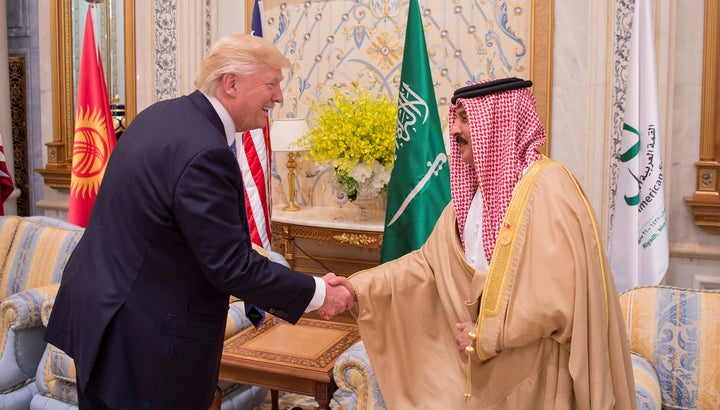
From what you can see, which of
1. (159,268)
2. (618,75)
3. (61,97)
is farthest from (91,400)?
(61,97)

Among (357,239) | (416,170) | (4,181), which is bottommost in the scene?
(357,239)

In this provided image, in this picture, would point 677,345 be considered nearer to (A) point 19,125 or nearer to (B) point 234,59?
(B) point 234,59

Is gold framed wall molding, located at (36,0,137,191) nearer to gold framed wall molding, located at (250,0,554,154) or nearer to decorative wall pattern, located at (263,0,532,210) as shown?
decorative wall pattern, located at (263,0,532,210)

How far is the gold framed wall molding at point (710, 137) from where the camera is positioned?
13.4 ft

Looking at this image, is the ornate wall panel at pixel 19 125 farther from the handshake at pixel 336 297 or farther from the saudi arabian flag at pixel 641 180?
the saudi arabian flag at pixel 641 180

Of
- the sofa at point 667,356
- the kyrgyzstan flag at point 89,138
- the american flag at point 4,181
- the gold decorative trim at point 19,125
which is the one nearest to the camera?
the sofa at point 667,356

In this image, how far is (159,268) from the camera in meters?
2.17

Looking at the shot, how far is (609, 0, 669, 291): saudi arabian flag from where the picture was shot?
383 centimetres

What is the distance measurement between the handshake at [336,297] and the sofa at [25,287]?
6.27 feet

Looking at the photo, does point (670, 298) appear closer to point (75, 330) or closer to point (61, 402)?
point (75, 330)

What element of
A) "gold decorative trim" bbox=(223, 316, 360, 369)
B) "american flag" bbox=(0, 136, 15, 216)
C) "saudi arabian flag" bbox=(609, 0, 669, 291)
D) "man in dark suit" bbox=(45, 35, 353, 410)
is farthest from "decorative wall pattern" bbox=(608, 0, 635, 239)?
"american flag" bbox=(0, 136, 15, 216)

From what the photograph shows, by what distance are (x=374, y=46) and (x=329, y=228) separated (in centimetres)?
132

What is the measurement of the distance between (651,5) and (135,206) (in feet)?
10.2

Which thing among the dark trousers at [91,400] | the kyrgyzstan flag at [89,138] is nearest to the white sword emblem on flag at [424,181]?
the dark trousers at [91,400]
